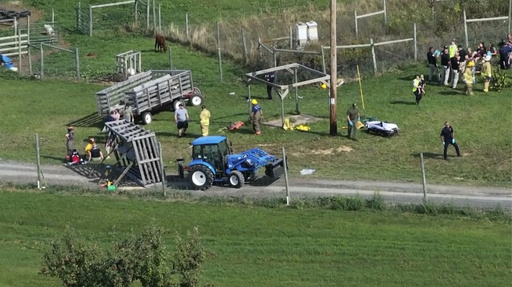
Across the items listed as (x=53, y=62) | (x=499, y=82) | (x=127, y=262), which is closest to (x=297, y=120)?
(x=499, y=82)

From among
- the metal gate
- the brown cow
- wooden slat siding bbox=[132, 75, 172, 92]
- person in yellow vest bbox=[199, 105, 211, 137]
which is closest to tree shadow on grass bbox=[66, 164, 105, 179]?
person in yellow vest bbox=[199, 105, 211, 137]

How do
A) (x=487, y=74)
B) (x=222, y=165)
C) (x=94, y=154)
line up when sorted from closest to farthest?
1. (x=222, y=165)
2. (x=94, y=154)
3. (x=487, y=74)

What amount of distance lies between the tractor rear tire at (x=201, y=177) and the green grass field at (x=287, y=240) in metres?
1.78

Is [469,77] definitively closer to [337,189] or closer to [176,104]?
[176,104]

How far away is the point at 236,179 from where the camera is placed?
3428 centimetres

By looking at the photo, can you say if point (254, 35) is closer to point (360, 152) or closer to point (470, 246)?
point (360, 152)

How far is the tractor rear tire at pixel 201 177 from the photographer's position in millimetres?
34300

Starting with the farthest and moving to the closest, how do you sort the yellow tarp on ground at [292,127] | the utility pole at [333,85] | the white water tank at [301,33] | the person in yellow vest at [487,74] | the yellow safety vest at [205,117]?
the white water tank at [301,33]
the person in yellow vest at [487,74]
the yellow tarp on ground at [292,127]
the utility pole at [333,85]
the yellow safety vest at [205,117]

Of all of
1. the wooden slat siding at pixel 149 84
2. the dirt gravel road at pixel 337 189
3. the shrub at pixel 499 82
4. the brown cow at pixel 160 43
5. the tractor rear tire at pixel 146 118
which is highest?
the brown cow at pixel 160 43

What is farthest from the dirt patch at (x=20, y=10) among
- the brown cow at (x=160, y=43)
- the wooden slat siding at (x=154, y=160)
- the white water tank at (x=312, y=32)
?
the wooden slat siding at (x=154, y=160)

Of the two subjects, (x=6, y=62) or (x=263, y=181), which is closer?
(x=263, y=181)

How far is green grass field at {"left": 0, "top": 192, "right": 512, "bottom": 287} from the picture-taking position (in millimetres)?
26641

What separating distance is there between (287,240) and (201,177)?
613 cm

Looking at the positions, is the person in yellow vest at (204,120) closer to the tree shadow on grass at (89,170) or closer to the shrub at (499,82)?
the tree shadow on grass at (89,170)
